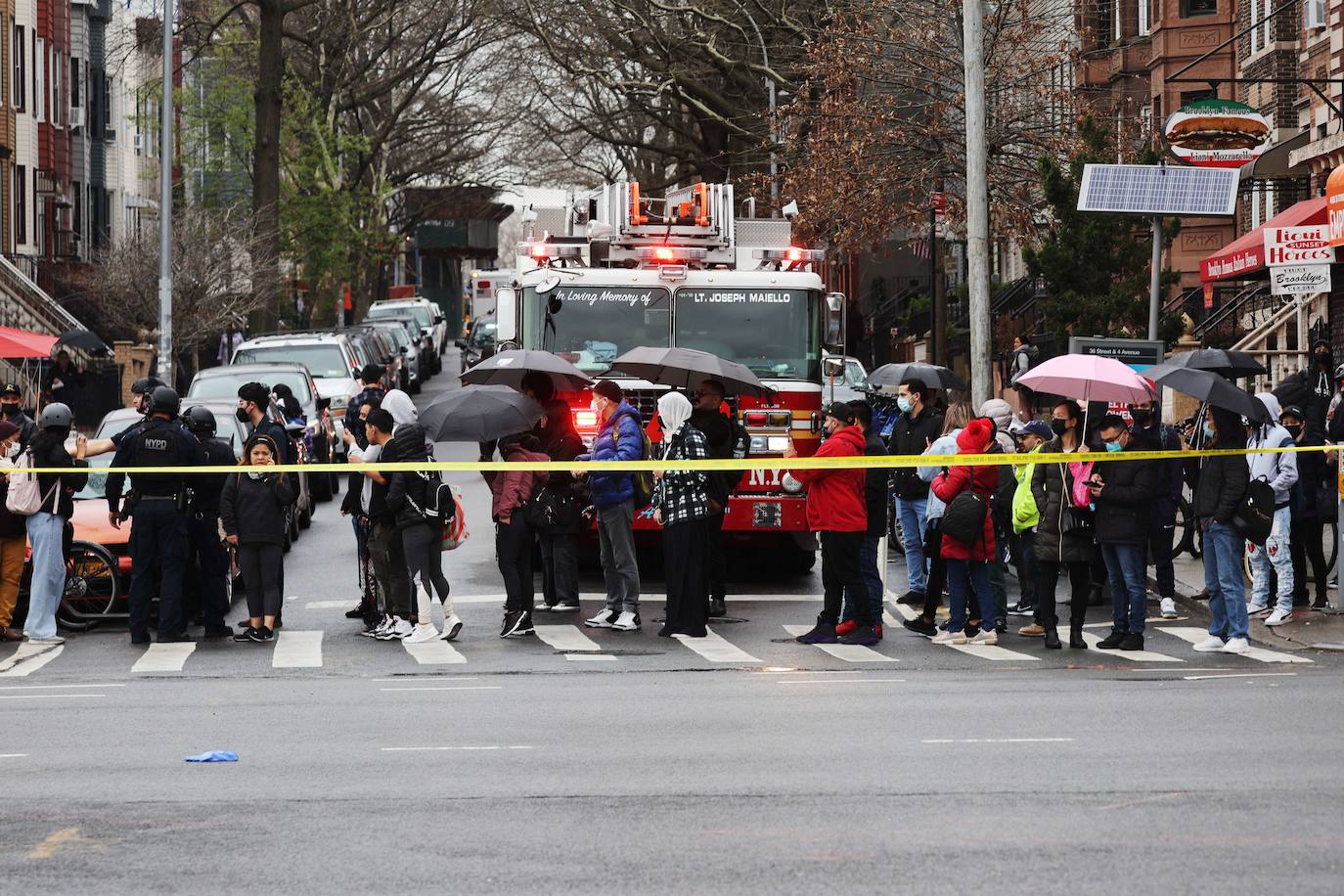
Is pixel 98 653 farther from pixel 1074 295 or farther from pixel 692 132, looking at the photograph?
pixel 692 132

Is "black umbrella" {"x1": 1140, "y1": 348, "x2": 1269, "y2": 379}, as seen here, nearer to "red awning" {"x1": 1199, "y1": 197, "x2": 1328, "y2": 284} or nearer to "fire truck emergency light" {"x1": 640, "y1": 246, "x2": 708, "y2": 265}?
"fire truck emergency light" {"x1": 640, "y1": 246, "x2": 708, "y2": 265}

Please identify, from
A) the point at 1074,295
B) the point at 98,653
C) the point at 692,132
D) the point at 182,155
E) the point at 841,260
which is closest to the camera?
the point at 98,653

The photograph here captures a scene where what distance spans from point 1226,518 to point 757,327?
5.45 metres

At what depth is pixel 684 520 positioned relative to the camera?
15.3m

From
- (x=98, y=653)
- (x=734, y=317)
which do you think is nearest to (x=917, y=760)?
(x=98, y=653)

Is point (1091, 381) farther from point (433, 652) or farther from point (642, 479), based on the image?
point (433, 652)

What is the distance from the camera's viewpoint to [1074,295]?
2872 centimetres

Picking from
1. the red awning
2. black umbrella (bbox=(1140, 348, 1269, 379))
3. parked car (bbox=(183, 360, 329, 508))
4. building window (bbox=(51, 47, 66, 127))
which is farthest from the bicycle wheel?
building window (bbox=(51, 47, 66, 127))

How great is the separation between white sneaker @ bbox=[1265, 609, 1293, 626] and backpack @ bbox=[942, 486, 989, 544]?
2.53 metres

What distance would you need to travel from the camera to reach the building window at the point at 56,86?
184 ft

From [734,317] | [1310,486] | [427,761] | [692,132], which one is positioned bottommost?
[427,761]

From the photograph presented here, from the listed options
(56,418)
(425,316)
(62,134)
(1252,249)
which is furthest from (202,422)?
(425,316)

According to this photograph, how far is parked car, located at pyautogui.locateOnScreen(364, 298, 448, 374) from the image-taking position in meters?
59.4

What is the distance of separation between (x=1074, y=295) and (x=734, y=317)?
38.0 feet
